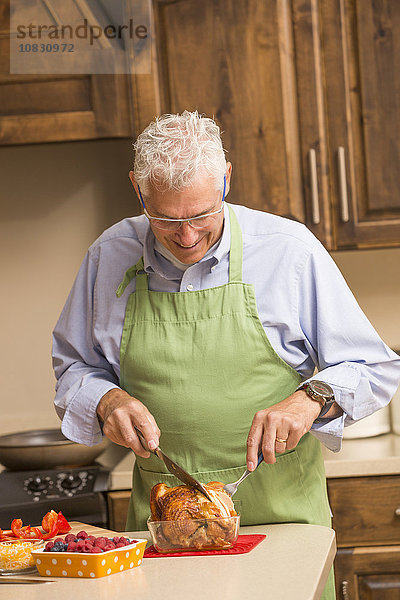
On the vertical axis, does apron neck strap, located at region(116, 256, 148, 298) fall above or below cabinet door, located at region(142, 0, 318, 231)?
below

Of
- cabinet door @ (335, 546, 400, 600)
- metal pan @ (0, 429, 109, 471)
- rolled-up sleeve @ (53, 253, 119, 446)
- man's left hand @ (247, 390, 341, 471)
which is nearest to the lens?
man's left hand @ (247, 390, 341, 471)

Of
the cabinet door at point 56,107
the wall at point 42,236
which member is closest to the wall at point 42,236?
the wall at point 42,236

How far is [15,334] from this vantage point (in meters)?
2.63

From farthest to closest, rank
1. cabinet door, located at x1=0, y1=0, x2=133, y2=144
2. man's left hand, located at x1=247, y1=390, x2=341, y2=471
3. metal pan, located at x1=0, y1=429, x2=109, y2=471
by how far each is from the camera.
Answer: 1. cabinet door, located at x1=0, y1=0, x2=133, y2=144
2. metal pan, located at x1=0, y1=429, x2=109, y2=471
3. man's left hand, located at x1=247, y1=390, x2=341, y2=471

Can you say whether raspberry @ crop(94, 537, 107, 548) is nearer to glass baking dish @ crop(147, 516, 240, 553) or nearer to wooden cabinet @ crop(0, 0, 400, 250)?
glass baking dish @ crop(147, 516, 240, 553)

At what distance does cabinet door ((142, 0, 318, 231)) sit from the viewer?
85.1 inches

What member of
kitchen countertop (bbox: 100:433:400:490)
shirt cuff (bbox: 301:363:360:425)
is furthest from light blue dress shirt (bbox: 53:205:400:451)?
kitchen countertop (bbox: 100:433:400:490)

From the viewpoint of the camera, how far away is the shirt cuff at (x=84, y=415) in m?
1.38

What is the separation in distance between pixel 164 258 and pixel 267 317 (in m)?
0.23

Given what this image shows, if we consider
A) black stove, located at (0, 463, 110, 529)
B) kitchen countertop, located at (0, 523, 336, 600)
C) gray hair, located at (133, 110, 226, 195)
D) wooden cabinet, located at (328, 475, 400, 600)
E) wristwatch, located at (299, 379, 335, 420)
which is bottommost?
wooden cabinet, located at (328, 475, 400, 600)

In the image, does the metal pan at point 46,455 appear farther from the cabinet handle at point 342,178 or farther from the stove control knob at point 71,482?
the cabinet handle at point 342,178

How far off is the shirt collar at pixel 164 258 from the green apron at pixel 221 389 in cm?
2

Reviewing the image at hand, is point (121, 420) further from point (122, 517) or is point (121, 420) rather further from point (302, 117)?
point (302, 117)

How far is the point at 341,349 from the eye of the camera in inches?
53.6
